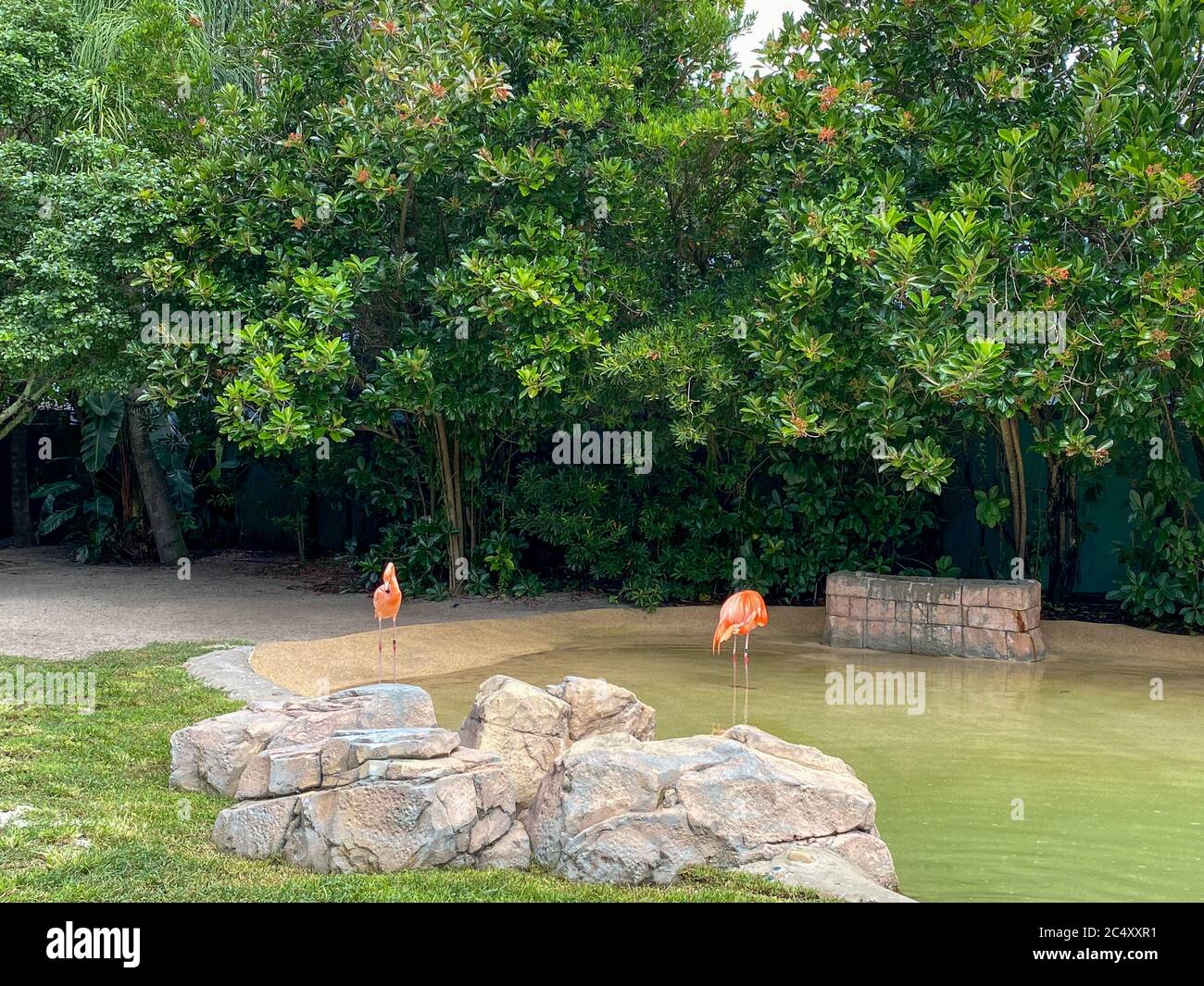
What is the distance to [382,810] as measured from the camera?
5.26 meters

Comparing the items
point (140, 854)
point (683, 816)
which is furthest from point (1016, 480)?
point (140, 854)

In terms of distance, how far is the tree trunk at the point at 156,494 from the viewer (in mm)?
16734

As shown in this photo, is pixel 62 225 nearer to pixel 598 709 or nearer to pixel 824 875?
pixel 598 709

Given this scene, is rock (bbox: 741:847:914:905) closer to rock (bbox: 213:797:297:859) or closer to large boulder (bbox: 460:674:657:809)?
large boulder (bbox: 460:674:657:809)

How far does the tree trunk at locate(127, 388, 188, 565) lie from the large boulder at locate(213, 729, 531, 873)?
12051 mm

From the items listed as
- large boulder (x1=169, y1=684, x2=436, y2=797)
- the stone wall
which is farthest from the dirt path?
large boulder (x1=169, y1=684, x2=436, y2=797)

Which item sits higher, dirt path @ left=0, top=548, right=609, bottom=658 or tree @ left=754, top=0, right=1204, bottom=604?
tree @ left=754, top=0, right=1204, bottom=604

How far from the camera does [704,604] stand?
13844 mm

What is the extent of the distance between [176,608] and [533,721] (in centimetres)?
809

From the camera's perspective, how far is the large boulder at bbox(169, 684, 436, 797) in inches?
249

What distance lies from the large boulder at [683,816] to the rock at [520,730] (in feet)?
1.78
